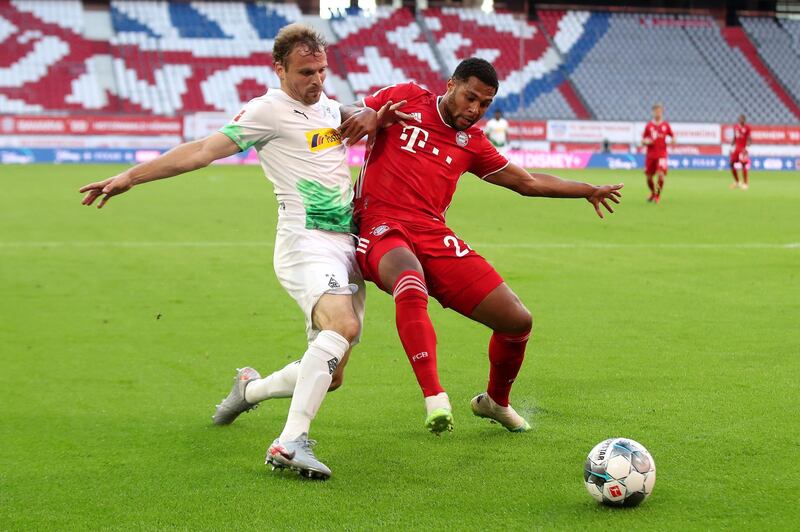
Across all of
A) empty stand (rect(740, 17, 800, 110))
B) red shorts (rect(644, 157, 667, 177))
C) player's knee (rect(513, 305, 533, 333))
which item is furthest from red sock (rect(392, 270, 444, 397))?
empty stand (rect(740, 17, 800, 110))

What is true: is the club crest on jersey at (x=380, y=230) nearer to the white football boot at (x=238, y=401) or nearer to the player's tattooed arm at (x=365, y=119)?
the player's tattooed arm at (x=365, y=119)

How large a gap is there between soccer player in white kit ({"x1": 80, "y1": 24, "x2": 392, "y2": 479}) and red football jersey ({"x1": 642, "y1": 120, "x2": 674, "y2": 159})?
19333 mm

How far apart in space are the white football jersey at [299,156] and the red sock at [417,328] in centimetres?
59

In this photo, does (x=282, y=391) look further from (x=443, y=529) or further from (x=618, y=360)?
(x=618, y=360)

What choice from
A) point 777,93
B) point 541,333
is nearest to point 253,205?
point 541,333

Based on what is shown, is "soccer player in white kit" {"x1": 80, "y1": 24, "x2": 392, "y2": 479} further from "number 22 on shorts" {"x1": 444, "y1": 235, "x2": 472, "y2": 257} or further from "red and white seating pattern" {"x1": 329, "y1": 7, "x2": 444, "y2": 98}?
"red and white seating pattern" {"x1": 329, "y1": 7, "x2": 444, "y2": 98}

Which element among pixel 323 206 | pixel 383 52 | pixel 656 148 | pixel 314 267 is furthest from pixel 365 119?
pixel 383 52

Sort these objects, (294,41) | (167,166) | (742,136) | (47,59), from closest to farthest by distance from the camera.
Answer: (167,166) < (294,41) < (742,136) < (47,59)

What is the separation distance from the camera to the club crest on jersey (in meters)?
5.69

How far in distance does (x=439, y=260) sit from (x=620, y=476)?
1.70m

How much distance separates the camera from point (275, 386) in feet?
18.8

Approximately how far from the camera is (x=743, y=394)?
6.58 meters

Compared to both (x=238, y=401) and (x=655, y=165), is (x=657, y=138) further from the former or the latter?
(x=238, y=401)

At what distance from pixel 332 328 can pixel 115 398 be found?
2.17m
